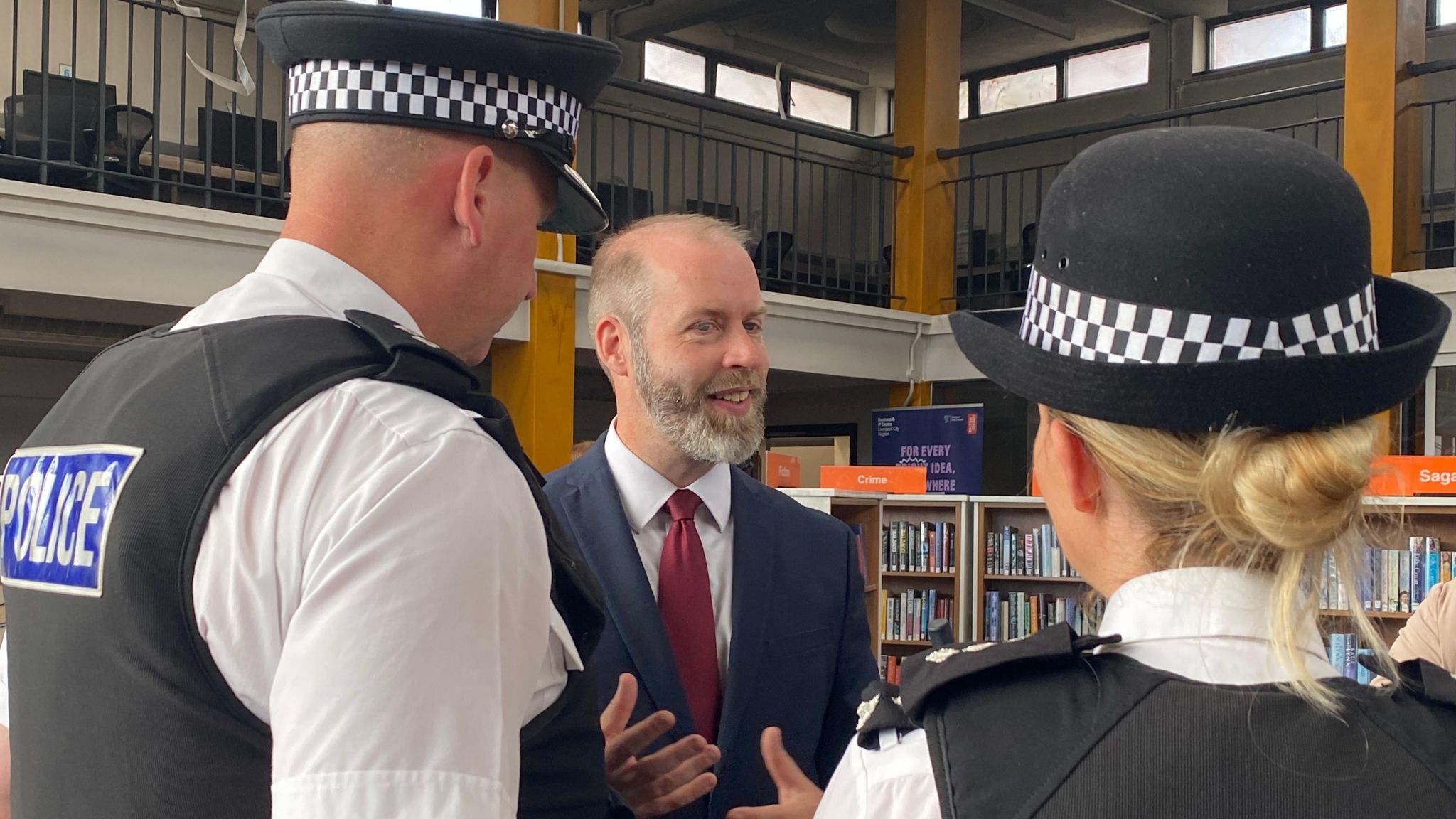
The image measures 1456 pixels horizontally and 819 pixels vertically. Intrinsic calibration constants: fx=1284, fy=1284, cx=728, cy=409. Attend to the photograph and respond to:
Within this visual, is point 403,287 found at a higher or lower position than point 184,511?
higher

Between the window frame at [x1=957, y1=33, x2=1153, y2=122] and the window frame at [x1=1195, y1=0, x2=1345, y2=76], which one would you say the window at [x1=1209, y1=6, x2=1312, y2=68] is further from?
the window frame at [x1=957, y1=33, x2=1153, y2=122]

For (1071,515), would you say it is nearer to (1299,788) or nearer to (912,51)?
(1299,788)

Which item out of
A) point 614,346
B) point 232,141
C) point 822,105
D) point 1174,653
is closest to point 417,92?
point 1174,653

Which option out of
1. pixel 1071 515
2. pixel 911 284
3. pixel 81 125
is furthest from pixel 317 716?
pixel 911 284

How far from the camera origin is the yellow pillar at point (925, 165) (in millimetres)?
11109

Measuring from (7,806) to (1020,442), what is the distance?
12066 millimetres

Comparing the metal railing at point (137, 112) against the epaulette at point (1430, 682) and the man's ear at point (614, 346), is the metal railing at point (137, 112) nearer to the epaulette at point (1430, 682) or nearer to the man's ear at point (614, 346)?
the man's ear at point (614, 346)

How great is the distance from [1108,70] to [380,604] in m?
14.7

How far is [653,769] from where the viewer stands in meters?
1.51

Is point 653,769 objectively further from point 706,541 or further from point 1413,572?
point 1413,572

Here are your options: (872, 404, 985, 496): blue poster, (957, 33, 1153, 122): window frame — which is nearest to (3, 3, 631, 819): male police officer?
(872, 404, 985, 496): blue poster

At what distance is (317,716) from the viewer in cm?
86

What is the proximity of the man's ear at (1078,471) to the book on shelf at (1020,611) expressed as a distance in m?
7.54

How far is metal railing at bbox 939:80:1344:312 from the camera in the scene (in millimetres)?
9766
